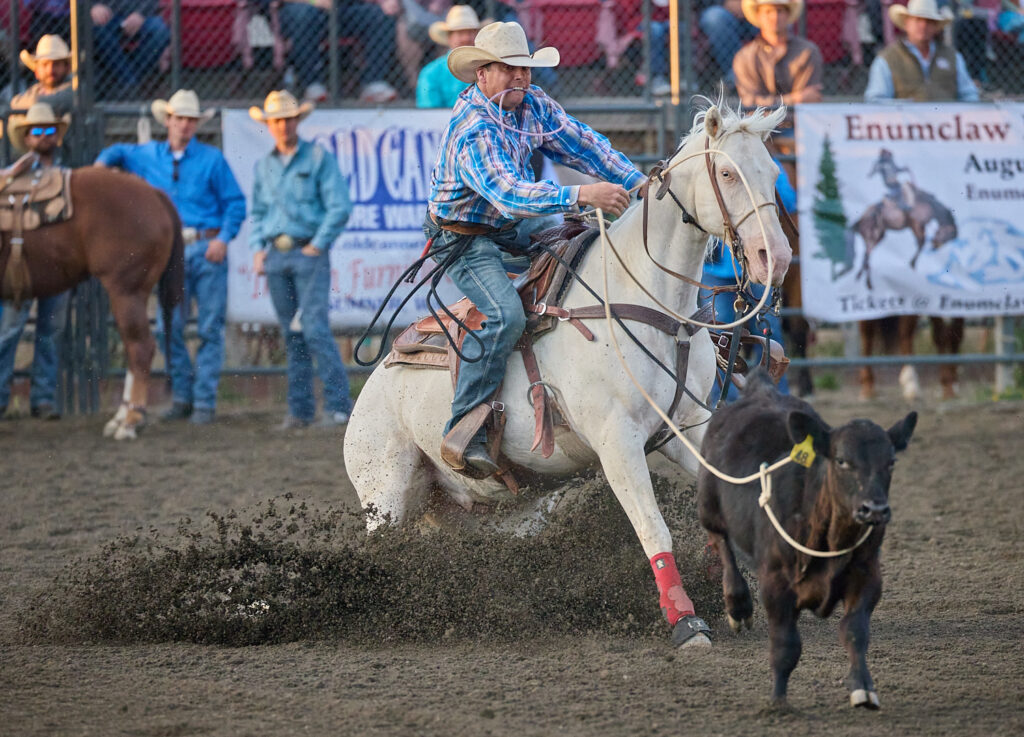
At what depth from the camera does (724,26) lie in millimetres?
11273

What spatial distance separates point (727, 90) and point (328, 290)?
11.7 feet

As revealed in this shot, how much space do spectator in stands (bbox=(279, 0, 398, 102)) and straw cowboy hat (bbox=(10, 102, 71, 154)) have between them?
1.94 m

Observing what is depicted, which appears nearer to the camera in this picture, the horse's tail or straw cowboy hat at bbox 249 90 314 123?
straw cowboy hat at bbox 249 90 314 123

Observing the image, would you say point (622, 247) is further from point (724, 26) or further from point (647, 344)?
point (724, 26)

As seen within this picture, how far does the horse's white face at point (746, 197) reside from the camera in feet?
15.2

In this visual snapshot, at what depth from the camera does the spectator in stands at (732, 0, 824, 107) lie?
10.4 m

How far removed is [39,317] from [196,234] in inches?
55.2

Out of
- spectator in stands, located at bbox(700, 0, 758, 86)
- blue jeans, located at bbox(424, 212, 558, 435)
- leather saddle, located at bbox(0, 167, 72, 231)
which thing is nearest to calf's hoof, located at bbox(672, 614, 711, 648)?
blue jeans, located at bbox(424, 212, 558, 435)

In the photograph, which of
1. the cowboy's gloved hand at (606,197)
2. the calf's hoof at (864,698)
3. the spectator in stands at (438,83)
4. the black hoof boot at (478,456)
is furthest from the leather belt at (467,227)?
the spectator in stands at (438,83)

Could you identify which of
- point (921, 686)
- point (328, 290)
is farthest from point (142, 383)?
point (921, 686)

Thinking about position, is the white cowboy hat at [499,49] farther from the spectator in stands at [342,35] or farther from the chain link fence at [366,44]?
the spectator in stands at [342,35]

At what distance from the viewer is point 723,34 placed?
37.0 feet

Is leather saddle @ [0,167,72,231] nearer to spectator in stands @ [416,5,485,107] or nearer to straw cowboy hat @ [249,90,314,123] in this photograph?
straw cowboy hat @ [249,90,314,123]

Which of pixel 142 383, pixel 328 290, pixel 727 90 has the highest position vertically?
pixel 727 90
